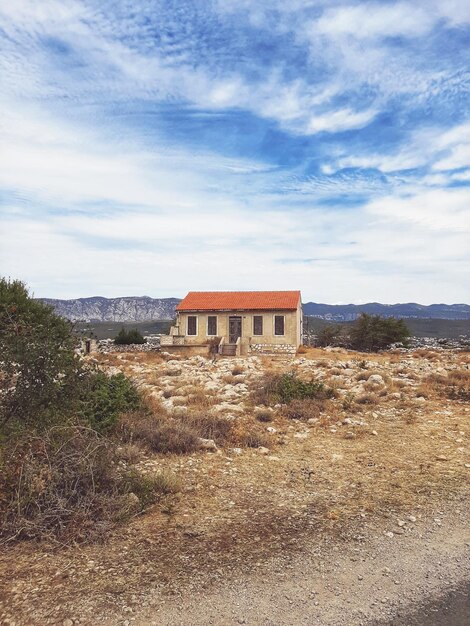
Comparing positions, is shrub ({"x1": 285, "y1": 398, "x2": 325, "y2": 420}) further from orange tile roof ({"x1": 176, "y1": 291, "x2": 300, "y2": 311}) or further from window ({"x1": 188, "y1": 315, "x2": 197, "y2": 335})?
window ({"x1": 188, "y1": 315, "x2": 197, "y2": 335})

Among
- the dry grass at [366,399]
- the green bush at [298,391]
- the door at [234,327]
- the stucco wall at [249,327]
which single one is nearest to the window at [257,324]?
the stucco wall at [249,327]

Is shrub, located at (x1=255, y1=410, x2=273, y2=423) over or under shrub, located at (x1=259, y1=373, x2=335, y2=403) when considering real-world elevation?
under

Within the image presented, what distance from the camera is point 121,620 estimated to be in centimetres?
372

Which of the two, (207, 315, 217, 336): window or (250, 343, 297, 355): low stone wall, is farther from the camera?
(207, 315, 217, 336): window

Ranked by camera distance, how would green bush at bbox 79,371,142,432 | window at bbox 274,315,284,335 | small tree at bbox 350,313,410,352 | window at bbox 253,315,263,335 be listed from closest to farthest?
green bush at bbox 79,371,142,432 → window at bbox 274,315,284,335 → window at bbox 253,315,263,335 → small tree at bbox 350,313,410,352

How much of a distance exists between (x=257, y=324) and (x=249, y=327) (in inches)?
23.3

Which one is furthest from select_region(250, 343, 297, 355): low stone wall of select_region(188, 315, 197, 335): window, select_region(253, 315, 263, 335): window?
select_region(188, 315, 197, 335): window

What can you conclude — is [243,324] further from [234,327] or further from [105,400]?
[105,400]

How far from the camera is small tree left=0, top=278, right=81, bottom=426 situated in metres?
6.38

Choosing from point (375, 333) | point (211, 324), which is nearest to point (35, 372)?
point (211, 324)

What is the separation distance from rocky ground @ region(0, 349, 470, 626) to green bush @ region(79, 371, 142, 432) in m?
1.36

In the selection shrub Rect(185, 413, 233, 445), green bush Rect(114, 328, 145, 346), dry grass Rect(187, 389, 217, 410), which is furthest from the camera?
green bush Rect(114, 328, 145, 346)

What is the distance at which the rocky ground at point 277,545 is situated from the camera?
3.91m

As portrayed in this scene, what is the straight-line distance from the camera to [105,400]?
923 cm
